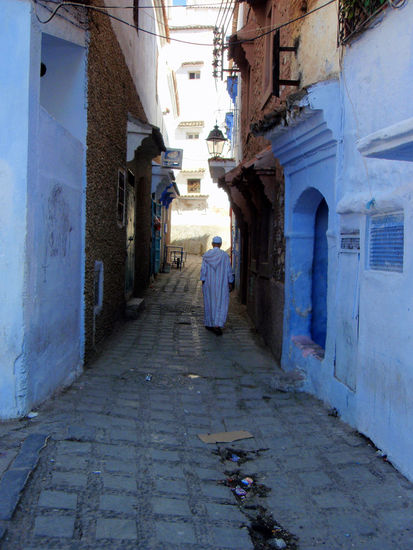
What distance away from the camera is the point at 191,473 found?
343 cm

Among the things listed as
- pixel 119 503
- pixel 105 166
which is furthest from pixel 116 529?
pixel 105 166

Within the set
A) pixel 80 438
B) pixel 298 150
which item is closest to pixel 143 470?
pixel 80 438

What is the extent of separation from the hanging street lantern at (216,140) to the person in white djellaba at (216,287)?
17.9ft

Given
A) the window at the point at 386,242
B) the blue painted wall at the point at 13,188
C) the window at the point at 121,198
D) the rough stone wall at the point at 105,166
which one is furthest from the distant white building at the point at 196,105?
the window at the point at 386,242

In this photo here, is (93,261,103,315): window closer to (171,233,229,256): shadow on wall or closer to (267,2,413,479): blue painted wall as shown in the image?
(267,2,413,479): blue painted wall

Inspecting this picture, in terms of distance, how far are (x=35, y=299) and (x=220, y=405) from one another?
2004 millimetres

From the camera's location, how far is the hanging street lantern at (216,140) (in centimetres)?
1354

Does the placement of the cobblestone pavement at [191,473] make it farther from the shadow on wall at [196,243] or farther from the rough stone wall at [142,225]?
the shadow on wall at [196,243]

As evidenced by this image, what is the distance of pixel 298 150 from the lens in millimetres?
5613

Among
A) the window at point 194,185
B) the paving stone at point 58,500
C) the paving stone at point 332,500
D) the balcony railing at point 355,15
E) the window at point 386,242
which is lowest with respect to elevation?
the paving stone at point 332,500

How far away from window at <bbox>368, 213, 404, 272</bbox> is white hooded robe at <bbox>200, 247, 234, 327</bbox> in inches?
189

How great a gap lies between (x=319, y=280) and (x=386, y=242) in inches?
92.4

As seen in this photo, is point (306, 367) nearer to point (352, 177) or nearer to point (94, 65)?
point (352, 177)

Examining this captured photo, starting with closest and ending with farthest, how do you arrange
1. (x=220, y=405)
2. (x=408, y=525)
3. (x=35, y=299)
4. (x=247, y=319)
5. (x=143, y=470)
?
(x=408, y=525) → (x=143, y=470) → (x=35, y=299) → (x=220, y=405) → (x=247, y=319)
